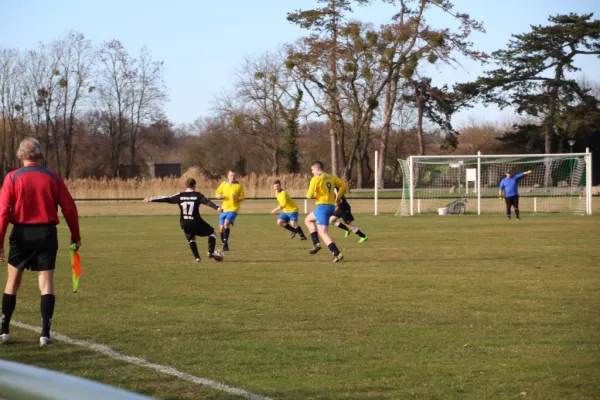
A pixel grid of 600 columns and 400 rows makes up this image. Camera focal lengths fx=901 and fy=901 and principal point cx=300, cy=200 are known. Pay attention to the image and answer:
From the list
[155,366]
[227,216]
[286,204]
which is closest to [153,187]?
[286,204]

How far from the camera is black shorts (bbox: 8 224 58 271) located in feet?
26.3

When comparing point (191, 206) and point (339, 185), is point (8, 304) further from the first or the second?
point (339, 185)

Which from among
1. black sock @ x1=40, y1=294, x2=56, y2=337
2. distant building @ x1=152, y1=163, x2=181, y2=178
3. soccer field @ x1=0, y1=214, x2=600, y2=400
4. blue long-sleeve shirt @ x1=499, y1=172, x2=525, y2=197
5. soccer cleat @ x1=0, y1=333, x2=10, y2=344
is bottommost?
soccer field @ x1=0, y1=214, x2=600, y2=400

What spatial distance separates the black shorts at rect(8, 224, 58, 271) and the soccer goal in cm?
3168

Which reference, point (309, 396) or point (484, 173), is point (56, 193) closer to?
point (309, 396)

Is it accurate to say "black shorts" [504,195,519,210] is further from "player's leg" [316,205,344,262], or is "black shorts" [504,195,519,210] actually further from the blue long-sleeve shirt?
"player's leg" [316,205,344,262]

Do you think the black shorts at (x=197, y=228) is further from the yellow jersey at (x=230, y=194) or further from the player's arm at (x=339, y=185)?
the yellow jersey at (x=230, y=194)

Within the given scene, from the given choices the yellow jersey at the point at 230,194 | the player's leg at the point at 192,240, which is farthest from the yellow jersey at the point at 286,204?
the player's leg at the point at 192,240

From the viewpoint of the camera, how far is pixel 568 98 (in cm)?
6706

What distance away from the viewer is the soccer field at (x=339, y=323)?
661 cm

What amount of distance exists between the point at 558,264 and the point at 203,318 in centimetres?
838

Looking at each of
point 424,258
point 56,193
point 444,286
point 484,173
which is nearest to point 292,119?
point 484,173

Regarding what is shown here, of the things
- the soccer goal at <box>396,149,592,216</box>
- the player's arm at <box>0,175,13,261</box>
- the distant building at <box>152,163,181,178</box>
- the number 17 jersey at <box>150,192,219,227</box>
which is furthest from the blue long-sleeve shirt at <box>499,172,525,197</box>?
the distant building at <box>152,163,181,178</box>

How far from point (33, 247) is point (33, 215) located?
286mm
